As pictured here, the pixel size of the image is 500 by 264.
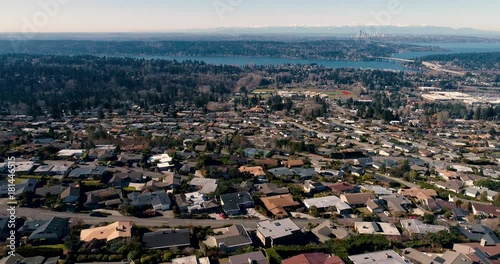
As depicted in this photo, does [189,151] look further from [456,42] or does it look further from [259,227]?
[456,42]

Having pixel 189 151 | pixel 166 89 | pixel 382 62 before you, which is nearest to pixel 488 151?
pixel 189 151

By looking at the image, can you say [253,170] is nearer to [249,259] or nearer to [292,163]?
[292,163]

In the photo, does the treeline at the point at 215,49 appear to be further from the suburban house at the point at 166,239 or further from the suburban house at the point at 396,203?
the suburban house at the point at 166,239

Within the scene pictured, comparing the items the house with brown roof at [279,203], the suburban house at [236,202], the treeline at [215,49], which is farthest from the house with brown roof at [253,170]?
the treeline at [215,49]

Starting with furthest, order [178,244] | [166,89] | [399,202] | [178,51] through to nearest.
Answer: [178,51] → [166,89] → [399,202] → [178,244]

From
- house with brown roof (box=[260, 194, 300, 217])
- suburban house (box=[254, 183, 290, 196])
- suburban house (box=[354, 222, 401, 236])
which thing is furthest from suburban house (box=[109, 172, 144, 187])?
suburban house (box=[354, 222, 401, 236])

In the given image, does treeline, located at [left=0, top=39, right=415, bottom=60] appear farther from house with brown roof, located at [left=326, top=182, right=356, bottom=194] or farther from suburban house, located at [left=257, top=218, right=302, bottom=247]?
suburban house, located at [left=257, top=218, right=302, bottom=247]

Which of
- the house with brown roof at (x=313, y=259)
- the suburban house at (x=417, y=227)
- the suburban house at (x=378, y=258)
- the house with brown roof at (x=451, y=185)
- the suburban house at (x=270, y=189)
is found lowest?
the house with brown roof at (x=451, y=185)
